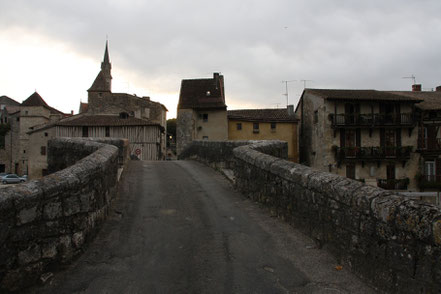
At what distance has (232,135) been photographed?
3853 centimetres

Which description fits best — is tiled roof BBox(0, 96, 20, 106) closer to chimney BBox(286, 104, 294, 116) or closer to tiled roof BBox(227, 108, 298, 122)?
tiled roof BBox(227, 108, 298, 122)

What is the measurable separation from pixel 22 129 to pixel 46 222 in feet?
222

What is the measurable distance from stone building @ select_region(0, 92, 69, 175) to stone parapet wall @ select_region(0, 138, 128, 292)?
62.7 m

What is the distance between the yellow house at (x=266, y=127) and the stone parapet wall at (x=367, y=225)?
31.5m

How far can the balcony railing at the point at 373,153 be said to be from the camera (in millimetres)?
32125

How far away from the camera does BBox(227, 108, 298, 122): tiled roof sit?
38000 millimetres

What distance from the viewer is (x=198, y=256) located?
508cm

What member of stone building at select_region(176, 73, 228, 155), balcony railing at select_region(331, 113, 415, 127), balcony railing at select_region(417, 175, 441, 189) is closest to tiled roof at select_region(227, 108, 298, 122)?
stone building at select_region(176, 73, 228, 155)

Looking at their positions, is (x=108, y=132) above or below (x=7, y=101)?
below

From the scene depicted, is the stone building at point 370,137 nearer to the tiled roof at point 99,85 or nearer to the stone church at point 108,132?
the stone church at point 108,132

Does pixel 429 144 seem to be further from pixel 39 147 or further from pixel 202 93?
pixel 39 147

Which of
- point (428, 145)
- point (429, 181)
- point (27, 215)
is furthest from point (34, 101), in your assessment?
point (27, 215)

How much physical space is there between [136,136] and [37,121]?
36.5m

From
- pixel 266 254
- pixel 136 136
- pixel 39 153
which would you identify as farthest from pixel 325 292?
pixel 39 153
